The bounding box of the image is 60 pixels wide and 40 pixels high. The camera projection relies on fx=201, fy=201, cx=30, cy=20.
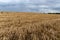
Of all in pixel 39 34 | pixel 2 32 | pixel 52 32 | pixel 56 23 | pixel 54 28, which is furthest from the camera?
pixel 56 23

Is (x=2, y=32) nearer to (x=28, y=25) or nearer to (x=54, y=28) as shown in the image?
(x=28, y=25)

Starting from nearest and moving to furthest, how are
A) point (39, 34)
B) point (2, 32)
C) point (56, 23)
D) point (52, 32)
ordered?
point (2, 32) → point (39, 34) → point (52, 32) → point (56, 23)

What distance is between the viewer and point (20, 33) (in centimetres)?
1692

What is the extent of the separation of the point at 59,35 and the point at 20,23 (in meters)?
3.97

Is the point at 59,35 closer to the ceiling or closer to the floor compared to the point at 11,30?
closer to the floor

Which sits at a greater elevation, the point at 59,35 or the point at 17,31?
the point at 17,31

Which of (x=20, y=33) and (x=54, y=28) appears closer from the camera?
(x=20, y=33)

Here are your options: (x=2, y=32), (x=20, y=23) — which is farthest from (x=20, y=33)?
(x=20, y=23)

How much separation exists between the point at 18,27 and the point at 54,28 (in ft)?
14.3

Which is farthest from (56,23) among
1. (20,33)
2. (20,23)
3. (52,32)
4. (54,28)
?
(20,33)

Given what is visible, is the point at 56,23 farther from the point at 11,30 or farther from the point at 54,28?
the point at 11,30

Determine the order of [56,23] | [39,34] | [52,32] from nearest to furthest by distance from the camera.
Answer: [39,34], [52,32], [56,23]

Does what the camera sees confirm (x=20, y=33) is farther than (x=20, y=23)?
No

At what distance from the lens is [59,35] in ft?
63.8
